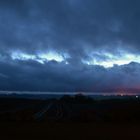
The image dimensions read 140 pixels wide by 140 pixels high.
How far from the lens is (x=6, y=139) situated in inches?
928

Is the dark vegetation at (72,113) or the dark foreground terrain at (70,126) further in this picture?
the dark vegetation at (72,113)

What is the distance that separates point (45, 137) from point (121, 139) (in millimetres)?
4903

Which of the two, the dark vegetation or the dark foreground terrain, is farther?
the dark vegetation

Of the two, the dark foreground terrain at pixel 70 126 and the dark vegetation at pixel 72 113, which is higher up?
the dark vegetation at pixel 72 113

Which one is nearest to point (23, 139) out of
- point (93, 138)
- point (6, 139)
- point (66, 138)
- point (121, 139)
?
point (6, 139)

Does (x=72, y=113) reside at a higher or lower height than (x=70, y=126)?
higher

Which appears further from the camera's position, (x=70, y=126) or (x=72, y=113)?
(x=72, y=113)

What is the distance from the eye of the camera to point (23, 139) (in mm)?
24031

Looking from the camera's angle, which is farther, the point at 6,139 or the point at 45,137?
the point at 45,137

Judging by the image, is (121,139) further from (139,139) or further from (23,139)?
(23,139)

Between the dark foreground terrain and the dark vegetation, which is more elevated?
the dark vegetation

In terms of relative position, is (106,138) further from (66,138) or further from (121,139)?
(66,138)

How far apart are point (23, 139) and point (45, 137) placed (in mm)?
1916

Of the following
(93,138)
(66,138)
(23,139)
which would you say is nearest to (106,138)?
(93,138)
